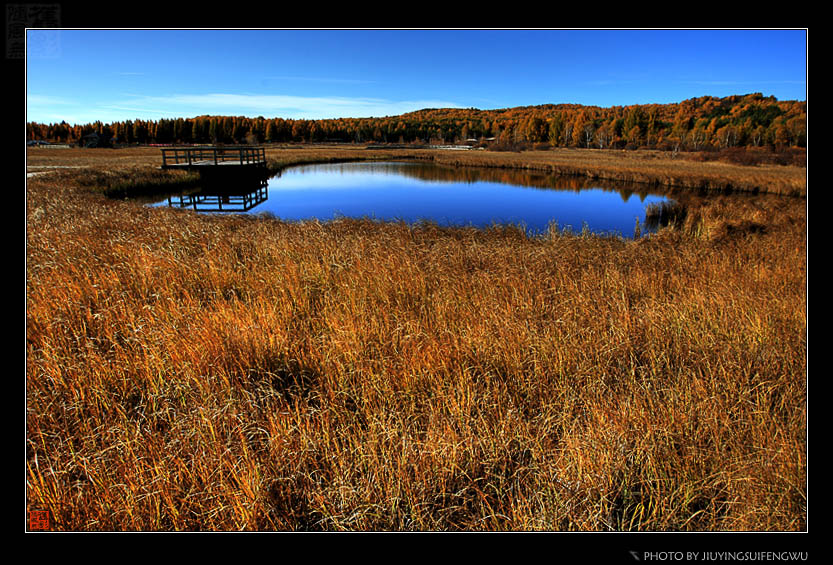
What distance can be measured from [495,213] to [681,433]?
60.3 ft

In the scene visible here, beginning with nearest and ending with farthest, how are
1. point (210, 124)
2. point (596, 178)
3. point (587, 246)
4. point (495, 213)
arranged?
point (587, 246) < point (495, 213) < point (596, 178) < point (210, 124)

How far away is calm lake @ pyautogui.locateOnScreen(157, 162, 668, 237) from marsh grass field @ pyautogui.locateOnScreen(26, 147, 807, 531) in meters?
8.90

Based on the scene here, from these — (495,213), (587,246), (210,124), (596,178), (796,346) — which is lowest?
(796,346)

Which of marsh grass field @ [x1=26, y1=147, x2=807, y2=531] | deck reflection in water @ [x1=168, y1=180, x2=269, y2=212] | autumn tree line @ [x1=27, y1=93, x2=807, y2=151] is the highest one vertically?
autumn tree line @ [x1=27, y1=93, x2=807, y2=151]

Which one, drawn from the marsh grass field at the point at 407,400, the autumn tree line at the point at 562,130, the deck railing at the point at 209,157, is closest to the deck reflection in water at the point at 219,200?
the deck railing at the point at 209,157

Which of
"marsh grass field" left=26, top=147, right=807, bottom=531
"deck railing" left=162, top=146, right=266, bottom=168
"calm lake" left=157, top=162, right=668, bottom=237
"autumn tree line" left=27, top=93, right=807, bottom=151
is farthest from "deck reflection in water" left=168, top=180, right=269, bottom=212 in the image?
"autumn tree line" left=27, top=93, right=807, bottom=151

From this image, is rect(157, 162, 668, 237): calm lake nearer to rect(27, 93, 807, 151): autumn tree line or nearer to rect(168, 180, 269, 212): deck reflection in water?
rect(168, 180, 269, 212): deck reflection in water

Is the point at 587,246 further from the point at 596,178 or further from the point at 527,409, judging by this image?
the point at 596,178

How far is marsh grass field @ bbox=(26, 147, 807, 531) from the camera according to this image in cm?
209

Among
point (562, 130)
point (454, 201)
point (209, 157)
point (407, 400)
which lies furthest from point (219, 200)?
point (562, 130)

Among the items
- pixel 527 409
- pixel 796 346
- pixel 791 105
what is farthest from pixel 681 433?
pixel 791 105

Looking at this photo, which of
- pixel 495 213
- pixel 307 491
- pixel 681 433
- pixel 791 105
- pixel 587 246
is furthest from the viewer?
pixel 791 105

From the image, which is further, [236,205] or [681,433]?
[236,205]

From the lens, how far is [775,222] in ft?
40.4
